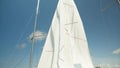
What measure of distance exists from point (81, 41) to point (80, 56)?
648 mm

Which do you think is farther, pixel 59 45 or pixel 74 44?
pixel 74 44

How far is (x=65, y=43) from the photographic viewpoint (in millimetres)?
8008

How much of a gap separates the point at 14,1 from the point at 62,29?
6622 millimetres

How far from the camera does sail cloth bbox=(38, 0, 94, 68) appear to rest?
779 centimetres

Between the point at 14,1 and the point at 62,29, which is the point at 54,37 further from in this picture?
the point at 14,1

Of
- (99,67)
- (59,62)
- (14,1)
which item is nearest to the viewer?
(59,62)

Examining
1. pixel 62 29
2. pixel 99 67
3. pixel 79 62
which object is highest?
pixel 62 29

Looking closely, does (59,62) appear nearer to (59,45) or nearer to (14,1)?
(59,45)

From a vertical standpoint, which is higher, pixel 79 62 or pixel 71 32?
pixel 71 32

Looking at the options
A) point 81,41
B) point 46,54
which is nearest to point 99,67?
point 81,41

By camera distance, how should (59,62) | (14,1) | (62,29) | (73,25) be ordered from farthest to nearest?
(14,1), (73,25), (62,29), (59,62)

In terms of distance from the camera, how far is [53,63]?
7652mm

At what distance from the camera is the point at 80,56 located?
8.23 meters

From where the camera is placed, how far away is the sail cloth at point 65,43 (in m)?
7.79
